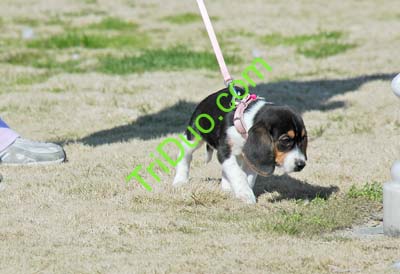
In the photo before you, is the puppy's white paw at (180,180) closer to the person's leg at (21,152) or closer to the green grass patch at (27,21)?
the person's leg at (21,152)

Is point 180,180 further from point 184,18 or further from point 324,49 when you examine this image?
point 184,18

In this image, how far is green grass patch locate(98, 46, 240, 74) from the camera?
43.0 ft

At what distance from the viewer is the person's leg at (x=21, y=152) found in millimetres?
7582

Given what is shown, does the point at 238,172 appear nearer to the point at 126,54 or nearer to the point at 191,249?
the point at 191,249

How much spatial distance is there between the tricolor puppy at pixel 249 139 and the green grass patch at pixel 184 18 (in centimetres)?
1197

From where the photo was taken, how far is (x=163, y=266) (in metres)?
4.77

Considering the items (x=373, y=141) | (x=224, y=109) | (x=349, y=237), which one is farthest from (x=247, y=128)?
(x=373, y=141)

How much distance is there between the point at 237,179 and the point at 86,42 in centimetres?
1009

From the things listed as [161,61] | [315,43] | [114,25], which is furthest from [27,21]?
[315,43]

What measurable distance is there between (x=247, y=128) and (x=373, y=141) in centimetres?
280

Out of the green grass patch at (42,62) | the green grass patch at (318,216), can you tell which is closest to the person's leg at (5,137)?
the green grass patch at (318,216)

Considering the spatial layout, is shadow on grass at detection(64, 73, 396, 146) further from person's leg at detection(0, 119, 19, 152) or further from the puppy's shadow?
the puppy's shadow

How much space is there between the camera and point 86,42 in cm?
1576

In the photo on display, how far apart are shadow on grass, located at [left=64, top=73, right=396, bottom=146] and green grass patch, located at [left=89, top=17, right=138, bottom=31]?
6524 mm
